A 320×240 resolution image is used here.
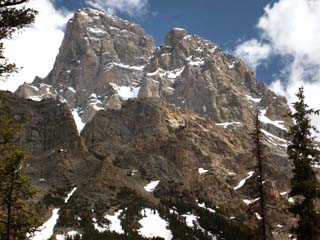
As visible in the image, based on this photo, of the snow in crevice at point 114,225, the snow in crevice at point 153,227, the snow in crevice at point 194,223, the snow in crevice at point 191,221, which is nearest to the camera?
the snow in crevice at point 114,225

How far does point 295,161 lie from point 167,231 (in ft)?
507

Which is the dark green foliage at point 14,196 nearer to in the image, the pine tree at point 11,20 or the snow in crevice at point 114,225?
the pine tree at point 11,20

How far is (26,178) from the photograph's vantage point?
2316 centimetres

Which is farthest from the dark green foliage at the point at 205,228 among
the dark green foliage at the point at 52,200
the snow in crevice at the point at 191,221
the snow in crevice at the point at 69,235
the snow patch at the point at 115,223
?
the dark green foliage at the point at 52,200

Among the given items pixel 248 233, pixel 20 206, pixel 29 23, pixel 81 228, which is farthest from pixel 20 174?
pixel 81 228

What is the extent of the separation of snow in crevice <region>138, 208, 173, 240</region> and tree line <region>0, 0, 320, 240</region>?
14714 cm

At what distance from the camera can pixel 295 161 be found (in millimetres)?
32562

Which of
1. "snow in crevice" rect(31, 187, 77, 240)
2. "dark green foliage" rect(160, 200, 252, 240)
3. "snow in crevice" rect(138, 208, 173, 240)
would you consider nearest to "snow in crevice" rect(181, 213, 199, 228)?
"dark green foliage" rect(160, 200, 252, 240)

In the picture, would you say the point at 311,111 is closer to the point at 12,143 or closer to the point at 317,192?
the point at 317,192

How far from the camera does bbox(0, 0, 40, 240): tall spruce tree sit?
19.3 m

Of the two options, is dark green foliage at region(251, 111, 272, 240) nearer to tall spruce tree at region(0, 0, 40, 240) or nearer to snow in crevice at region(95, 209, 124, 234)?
tall spruce tree at region(0, 0, 40, 240)

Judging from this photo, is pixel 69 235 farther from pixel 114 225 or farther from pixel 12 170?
pixel 12 170

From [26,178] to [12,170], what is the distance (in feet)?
2.46

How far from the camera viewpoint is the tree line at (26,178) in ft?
63.7
